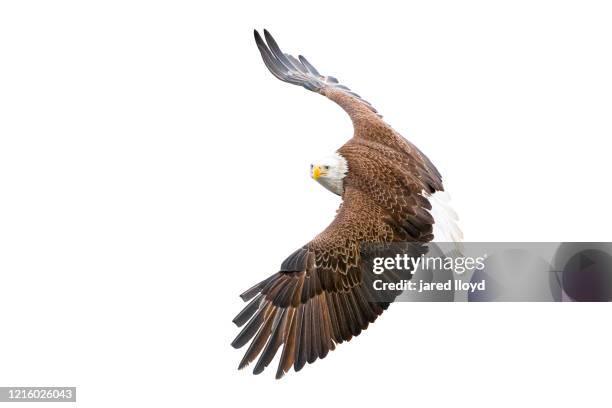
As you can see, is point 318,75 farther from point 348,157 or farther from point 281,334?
point 281,334

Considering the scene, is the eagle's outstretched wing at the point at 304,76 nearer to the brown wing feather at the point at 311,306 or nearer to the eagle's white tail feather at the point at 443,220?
the eagle's white tail feather at the point at 443,220

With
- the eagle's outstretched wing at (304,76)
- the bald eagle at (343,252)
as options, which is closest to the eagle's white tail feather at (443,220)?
the bald eagle at (343,252)

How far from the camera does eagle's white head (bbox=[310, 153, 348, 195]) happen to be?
7887 millimetres

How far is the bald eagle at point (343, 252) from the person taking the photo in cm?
686

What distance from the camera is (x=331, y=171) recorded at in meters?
7.92

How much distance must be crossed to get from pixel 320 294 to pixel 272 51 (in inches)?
142

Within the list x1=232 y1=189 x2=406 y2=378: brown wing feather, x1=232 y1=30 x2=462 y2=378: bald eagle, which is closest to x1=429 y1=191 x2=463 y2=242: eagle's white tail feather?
x1=232 y1=30 x2=462 y2=378: bald eagle

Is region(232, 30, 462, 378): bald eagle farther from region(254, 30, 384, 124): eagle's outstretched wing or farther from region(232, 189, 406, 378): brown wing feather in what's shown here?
region(254, 30, 384, 124): eagle's outstretched wing

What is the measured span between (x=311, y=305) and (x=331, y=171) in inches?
58.8

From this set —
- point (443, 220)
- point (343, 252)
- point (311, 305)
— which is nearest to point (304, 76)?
point (443, 220)

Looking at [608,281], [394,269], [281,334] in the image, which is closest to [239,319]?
[281,334]

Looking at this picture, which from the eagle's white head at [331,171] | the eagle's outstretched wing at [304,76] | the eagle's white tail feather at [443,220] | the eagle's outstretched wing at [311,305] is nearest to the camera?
the eagle's outstretched wing at [311,305]

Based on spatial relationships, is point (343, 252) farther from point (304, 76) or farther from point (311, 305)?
point (304, 76)

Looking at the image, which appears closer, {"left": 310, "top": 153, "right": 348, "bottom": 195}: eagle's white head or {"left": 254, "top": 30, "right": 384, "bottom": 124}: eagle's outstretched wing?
{"left": 310, "top": 153, "right": 348, "bottom": 195}: eagle's white head
